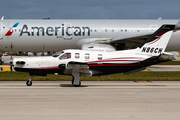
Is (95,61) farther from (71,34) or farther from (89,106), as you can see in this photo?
(71,34)

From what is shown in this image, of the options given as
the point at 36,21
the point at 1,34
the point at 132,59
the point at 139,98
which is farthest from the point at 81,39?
the point at 139,98

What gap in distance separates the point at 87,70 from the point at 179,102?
6183 millimetres

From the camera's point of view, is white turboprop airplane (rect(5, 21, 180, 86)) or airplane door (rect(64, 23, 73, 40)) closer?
white turboprop airplane (rect(5, 21, 180, 86))

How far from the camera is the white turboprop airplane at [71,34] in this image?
1213 inches

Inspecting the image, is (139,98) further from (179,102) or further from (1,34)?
(1,34)

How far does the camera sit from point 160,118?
8.52 meters

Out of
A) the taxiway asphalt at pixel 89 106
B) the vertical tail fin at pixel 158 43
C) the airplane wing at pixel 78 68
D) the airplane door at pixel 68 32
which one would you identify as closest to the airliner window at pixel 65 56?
the airplane wing at pixel 78 68

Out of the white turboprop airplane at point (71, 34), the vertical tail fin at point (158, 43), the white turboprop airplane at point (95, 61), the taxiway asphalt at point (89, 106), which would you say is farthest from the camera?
the white turboprop airplane at point (71, 34)

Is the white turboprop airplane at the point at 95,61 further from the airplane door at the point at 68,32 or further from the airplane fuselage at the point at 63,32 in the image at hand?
the airplane door at the point at 68,32

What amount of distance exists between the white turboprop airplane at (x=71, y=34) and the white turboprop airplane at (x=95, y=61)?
13.5 m

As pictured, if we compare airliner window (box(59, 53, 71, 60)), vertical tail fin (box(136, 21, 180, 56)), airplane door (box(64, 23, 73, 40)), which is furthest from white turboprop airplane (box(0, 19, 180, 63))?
airliner window (box(59, 53, 71, 60))

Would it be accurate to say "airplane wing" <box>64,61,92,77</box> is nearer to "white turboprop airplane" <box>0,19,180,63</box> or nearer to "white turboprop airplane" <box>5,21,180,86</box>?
"white turboprop airplane" <box>5,21,180,86</box>

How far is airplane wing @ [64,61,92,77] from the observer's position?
50.9ft

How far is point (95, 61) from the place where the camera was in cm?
1611
